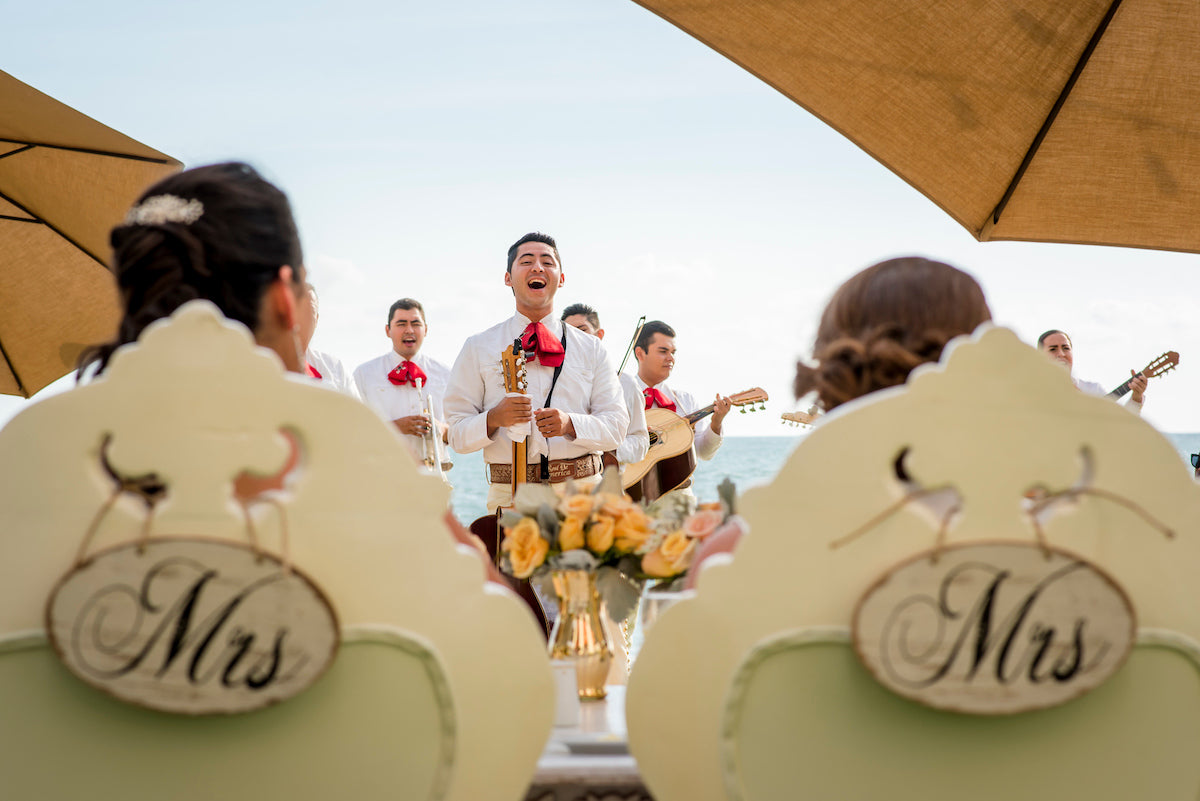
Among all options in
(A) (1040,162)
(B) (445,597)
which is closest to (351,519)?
(B) (445,597)

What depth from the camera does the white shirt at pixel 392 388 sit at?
573cm

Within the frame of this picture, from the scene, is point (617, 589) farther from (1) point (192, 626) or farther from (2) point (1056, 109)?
(2) point (1056, 109)

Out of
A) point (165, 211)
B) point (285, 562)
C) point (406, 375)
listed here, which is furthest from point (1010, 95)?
point (406, 375)

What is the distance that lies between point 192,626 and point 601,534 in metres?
0.99

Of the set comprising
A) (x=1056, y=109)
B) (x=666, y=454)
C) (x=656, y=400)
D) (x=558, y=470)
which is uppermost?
(x=1056, y=109)

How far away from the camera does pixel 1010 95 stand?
115 inches

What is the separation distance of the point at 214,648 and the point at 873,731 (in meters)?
0.66

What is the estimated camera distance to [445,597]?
1.00m

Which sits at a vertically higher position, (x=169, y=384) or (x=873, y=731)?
(x=169, y=384)

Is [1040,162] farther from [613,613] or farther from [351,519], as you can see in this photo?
[351,519]

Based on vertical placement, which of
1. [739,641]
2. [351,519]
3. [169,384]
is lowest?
[739,641]

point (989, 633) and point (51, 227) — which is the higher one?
point (51, 227)

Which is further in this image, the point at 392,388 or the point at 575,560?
the point at 392,388

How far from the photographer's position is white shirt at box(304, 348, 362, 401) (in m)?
4.61
